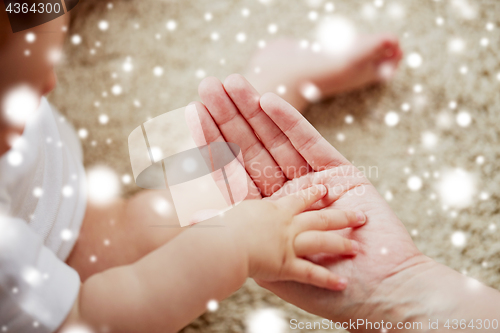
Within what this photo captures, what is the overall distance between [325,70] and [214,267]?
0.64 metres

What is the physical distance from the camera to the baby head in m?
0.59

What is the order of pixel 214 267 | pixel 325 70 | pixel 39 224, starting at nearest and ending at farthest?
→ pixel 214 267 < pixel 39 224 < pixel 325 70

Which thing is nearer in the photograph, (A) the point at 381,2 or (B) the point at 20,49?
(B) the point at 20,49

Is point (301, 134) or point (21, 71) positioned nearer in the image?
point (21, 71)

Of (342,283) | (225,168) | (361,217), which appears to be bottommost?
(342,283)

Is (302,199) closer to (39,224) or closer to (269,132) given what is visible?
(269,132)

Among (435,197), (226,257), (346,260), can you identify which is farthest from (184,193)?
(435,197)

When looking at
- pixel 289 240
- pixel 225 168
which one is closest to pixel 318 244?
pixel 289 240

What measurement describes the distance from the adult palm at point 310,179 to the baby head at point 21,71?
0.30m

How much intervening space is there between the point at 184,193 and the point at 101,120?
40 cm

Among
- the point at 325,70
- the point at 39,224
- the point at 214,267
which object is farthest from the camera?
the point at 325,70

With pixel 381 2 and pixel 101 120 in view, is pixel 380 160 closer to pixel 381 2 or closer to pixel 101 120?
pixel 381 2

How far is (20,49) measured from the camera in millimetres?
601

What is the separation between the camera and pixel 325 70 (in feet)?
3.26
